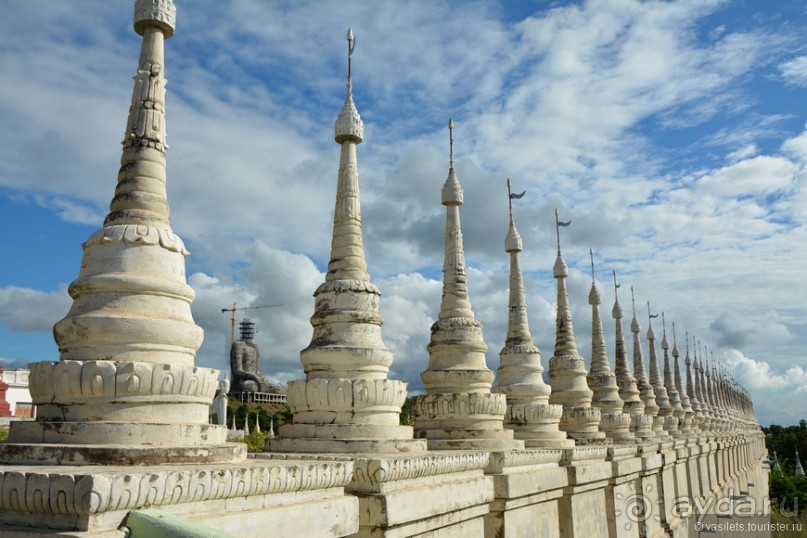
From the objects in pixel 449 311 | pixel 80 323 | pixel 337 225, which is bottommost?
pixel 80 323

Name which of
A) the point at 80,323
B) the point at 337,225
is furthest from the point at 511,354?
the point at 80,323

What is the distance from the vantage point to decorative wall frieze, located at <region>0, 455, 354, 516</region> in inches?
203

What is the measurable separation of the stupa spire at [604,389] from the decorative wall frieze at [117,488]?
2069 centimetres

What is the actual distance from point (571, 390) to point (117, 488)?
1767cm

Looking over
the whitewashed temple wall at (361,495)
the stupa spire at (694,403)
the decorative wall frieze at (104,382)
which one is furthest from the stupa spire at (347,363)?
the stupa spire at (694,403)

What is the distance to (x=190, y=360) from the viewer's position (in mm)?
8445

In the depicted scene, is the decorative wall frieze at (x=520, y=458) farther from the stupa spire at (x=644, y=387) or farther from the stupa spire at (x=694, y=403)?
the stupa spire at (x=694, y=403)

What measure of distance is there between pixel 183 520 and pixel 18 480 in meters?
1.35

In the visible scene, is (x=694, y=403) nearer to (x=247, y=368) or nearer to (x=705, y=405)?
(x=705, y=405)

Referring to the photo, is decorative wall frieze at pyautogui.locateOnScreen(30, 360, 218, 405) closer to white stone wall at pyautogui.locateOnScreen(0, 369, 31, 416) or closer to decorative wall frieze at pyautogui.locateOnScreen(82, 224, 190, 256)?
decorative wall frieze at pyautogui.locateOnScreen(82, 224, 190, 256)

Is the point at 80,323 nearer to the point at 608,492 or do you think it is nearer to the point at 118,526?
the point at 118,526

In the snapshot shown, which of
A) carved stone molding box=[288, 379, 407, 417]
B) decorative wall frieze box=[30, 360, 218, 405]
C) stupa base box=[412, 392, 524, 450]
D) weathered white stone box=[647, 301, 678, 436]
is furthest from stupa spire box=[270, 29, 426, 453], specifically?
weathered white stone box=[647, 301, 678, 436]

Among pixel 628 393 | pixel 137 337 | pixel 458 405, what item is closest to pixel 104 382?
pixel 137 337

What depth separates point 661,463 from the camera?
912 inches
